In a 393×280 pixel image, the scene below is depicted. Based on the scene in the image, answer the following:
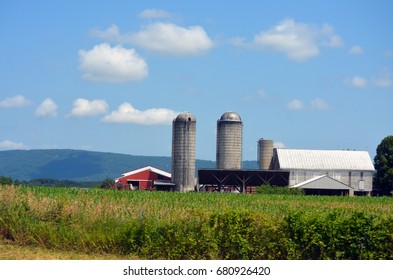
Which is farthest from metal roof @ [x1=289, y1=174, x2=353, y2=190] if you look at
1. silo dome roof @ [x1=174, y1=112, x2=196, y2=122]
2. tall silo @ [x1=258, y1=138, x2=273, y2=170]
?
tall silo @ [x1=258, y1=138, x2=273, y2=170]

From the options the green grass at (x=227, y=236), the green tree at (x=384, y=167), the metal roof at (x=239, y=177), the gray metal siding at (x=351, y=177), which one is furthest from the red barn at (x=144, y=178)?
the green grass at (x=227, y=236)

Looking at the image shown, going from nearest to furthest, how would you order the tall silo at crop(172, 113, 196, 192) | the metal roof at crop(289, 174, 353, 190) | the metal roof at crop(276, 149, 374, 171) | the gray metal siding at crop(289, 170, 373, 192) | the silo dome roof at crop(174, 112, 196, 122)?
1. the metal roof at crop(289, 174, 353, 190)
2. the tall silo at crop(172, 113, 196, 192)
3. the silo dome roof at crop(174, 112, 196, 122)
4. the gray metal siding at crop(289, 170, 373, 192)
5. the metal roof at crop(276, 149, 374, 171)

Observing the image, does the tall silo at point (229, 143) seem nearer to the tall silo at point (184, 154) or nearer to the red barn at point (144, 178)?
the tall silo at point (184, 154)

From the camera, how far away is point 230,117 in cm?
7681

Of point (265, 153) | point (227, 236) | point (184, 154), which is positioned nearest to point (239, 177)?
point (184, 154)

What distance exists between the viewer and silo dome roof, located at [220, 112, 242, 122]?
76.7 m

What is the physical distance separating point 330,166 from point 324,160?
1122mm

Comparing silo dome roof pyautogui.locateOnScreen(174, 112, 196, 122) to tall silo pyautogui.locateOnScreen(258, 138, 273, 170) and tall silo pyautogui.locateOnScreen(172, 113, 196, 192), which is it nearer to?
tall silo pyautogui.locateOnScreen(172, 113, 196, 192)

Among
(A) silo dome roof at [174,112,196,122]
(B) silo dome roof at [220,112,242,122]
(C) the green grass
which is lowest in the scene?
(C) the green grass

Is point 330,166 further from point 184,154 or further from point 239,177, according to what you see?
point 184,154

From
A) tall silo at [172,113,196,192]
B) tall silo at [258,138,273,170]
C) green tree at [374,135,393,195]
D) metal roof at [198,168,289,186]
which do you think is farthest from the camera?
tall silo at [258,138,273,170]

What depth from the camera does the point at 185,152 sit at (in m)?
71.4

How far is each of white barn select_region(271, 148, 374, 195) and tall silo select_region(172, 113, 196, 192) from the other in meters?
10.4

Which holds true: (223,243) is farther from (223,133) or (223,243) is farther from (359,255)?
(223,133)
